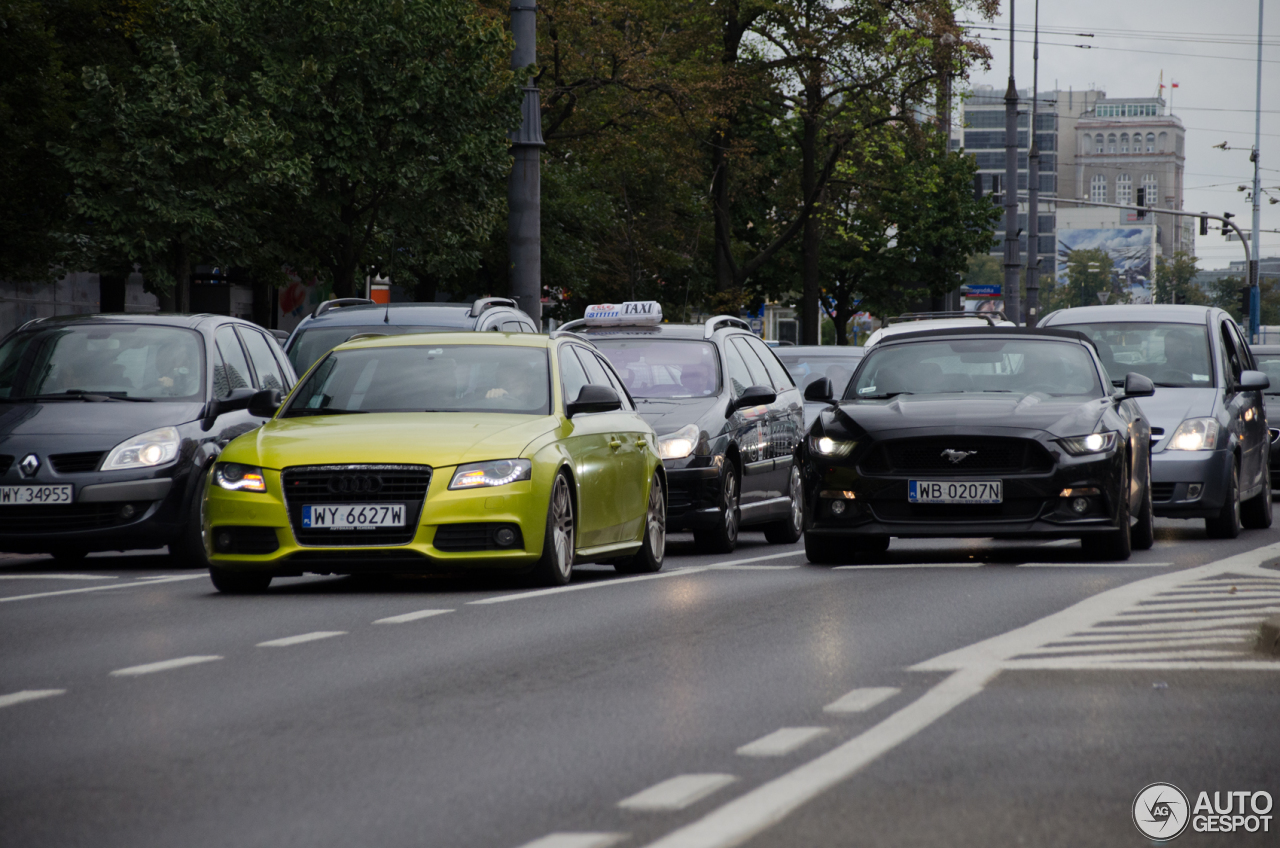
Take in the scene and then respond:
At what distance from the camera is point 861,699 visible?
751cm

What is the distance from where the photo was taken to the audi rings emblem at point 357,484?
38.2 feet

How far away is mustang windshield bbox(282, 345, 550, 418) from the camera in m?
12.9

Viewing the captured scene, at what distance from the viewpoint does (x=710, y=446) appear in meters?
16.2

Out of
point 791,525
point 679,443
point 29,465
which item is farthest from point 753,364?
point 29,465

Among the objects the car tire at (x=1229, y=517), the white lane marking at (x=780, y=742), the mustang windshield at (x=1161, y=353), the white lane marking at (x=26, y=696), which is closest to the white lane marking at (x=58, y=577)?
the white lane marking at (x=26, y=696)

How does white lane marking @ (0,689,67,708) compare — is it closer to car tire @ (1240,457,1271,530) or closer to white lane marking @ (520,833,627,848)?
white lane marking @ (520,833,627,848)

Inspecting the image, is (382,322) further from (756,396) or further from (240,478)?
(240,478)

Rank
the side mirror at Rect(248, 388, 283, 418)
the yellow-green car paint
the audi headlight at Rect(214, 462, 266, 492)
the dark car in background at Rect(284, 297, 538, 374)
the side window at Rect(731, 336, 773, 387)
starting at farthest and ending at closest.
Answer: the dark car in background at Rect(284, 297, 538, 374), the side window at Rect(731, 336, 773, 387), the side mirror at Rect(248, 388, 283, 418), the audi headlight at Rect(214, 462, 266, 492), the yellow-green car paint

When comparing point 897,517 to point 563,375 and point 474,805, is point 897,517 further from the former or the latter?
point 474,805

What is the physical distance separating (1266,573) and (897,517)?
7.59 feet

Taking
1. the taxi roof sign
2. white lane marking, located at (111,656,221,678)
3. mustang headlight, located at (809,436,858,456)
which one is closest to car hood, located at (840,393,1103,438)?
mustang headlight, located at (809,436,858,456)

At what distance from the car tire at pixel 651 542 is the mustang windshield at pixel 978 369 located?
5.60 ft

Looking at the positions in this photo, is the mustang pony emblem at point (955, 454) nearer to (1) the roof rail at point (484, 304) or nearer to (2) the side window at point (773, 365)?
(2) the side window at point (773, 365)

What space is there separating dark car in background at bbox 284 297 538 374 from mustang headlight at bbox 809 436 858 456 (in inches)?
207
